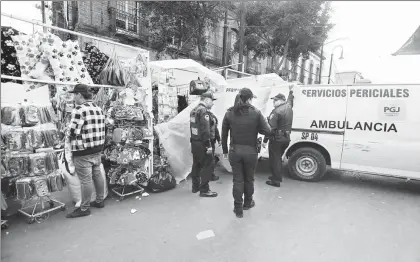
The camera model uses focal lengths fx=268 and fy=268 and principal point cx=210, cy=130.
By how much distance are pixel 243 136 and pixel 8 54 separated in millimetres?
3477

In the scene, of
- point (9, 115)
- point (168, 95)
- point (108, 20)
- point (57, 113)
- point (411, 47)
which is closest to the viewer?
point (9, 115)

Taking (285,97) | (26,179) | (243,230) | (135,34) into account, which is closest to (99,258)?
(26,179)

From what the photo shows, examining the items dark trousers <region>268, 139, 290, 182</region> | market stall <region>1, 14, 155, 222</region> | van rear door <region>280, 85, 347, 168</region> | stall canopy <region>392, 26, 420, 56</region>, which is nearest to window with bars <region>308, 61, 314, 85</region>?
stall canopy <region>392, 26, 420, 56</region>

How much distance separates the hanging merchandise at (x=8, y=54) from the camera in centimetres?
365

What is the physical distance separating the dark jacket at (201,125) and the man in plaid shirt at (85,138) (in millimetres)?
1557

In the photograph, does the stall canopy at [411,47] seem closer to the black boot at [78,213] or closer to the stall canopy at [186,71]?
the stall canopy at [186,71]

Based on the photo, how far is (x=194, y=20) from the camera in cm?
1155

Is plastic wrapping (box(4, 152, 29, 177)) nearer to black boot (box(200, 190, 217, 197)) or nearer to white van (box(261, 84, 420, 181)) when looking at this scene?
black boot (box(200, 190, 217, 197))

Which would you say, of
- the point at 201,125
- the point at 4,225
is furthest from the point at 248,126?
the point at 4,225

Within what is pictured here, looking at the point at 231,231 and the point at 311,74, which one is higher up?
the point at 311,74

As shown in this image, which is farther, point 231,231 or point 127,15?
point 127,15

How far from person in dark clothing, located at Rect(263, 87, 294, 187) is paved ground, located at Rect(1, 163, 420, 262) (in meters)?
0.63

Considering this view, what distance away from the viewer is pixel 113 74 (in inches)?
178

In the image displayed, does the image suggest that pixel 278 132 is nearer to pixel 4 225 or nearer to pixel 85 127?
pixel 85 127
